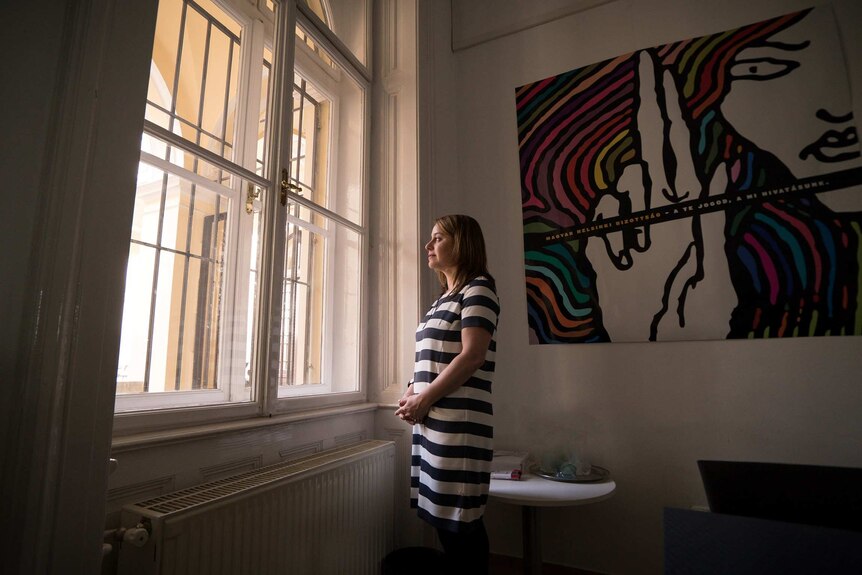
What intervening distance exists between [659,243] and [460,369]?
134 centimetres

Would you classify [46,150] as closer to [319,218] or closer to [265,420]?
[265,420]

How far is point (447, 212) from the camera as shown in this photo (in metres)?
2.51

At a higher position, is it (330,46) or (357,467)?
(330,46)

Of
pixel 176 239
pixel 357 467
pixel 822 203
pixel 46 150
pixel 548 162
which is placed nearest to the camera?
pixel 46 150

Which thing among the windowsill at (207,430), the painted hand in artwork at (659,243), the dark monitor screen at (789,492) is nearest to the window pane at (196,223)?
the windowsill at (207,430)

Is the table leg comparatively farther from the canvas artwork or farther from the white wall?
the canvas artwork

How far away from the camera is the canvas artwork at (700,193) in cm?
185

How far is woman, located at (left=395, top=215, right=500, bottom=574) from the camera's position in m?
1.31

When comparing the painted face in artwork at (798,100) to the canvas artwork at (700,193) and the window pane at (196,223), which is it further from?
the window pane at (196,223)

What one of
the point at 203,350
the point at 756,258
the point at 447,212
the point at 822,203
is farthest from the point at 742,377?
the point at 203,350

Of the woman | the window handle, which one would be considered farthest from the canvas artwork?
the window handle

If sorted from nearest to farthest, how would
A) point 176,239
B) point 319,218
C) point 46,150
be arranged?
point 46,150, point 176,239, point 319,218

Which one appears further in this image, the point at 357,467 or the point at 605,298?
the point at 605,298

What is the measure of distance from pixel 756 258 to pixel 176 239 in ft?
7.54
